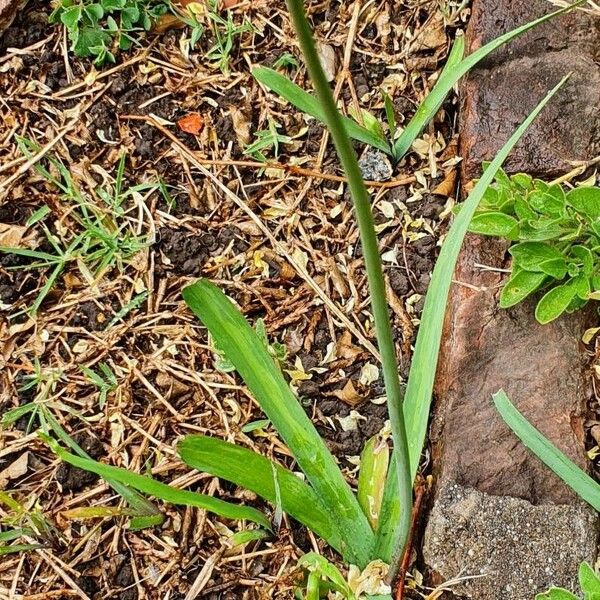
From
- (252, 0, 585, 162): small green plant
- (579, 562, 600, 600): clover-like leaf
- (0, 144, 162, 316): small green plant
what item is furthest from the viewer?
(0, 144, 162, 316): small green plant

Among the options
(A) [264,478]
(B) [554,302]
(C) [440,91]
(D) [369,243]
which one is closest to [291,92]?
(C) [440,91]

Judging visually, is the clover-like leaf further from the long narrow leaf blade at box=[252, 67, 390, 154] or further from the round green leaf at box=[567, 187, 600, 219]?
the long narrow leaf blade at box=[252, 67, 390, 154]

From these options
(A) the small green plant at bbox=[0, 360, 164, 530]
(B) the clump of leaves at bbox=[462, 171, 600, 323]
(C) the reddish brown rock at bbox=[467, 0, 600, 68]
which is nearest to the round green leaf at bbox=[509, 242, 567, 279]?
(B) the clump of leaves at bbox=[462, 171, 600, 323]

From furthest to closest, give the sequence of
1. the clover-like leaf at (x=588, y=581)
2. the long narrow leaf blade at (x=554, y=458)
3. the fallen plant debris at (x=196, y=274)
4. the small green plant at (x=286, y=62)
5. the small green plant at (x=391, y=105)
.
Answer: the small green plant at (x=286, y=62) → the small green plant at (x=391, y=105) → the fallen plant debris at (x=196, y=274) → the long narrow leaf blade at (x=554, y=458) → the clover-like leaf at (x=588, y=581)

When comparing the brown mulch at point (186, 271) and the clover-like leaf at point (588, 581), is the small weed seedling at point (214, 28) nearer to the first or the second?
the brown mulch at point (186, 271)

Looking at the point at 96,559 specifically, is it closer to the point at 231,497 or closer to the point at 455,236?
the point at 231,497

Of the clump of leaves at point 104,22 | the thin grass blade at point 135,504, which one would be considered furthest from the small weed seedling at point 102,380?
the clump of leaves at point 104,22

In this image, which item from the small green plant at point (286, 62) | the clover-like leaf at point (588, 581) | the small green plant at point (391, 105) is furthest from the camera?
the small green plant at point (286, 62)
